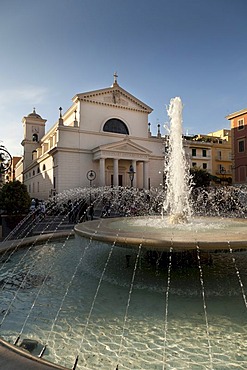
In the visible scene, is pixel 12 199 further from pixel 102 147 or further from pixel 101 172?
pixel 102 147

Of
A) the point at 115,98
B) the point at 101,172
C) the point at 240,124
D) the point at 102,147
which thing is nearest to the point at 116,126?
the point at 115,98

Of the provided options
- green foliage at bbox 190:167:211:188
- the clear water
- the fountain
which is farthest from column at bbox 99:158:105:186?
the clear water

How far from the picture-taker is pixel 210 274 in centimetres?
554

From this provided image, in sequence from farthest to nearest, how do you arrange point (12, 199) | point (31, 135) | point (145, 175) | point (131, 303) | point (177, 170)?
1. point (31, 135)
2. point (145, 175)
3. point (12, 199)
4. point (177, 170)
5. point (131, 303)

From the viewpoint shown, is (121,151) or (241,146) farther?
(121,151)

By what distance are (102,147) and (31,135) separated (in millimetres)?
27433

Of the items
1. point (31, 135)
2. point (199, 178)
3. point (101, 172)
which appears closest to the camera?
point (101, 172)

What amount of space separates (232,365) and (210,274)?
280 cm

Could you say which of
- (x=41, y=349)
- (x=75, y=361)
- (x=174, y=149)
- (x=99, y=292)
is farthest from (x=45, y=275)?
(x=174, y=149)

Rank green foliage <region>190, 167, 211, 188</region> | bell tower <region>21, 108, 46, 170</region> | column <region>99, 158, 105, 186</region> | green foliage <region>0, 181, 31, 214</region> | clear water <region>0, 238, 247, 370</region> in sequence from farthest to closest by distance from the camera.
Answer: bell tower <region>21, 108, 46, 170</region>
green foliage <region>190, 167, 211, 188</region>
column <region>99, 158, 105, 186</region>
green foliage <region>0, 181, 31, 214</region>
clear water <region>0, 238, 247, 370</region>

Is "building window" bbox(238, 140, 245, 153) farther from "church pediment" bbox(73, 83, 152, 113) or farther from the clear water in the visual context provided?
the clear water

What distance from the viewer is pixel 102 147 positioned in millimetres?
34625

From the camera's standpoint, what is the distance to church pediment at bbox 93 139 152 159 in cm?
3481

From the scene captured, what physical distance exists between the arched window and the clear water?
35.0 meters
